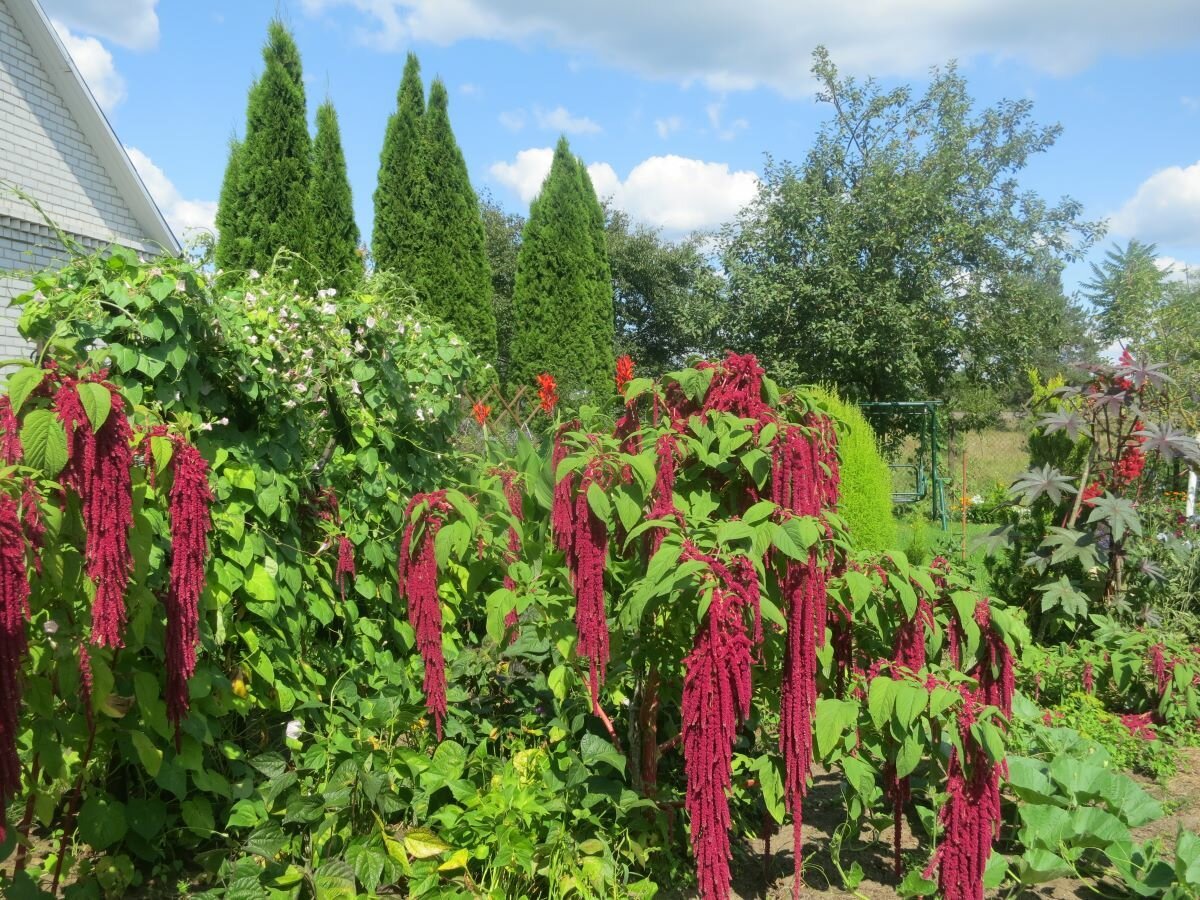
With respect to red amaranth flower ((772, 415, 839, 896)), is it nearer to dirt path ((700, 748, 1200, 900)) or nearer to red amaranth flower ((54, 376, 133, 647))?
dirt path ((700, 748, 1200, 900))

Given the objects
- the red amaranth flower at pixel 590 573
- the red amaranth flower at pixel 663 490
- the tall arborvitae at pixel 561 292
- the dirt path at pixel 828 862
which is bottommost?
the dirt path at pixel 828 862

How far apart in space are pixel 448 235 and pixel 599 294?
3.12 m

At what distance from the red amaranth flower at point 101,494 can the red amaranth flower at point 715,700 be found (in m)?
1.10

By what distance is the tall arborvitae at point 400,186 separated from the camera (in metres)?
12.5

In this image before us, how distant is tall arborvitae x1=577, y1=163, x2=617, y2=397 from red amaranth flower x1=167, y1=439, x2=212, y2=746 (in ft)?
41.8

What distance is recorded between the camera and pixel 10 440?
5.11 ft

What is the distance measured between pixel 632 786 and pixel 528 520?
89 centimetres

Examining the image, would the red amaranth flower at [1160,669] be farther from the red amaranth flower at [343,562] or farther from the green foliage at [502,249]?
the green foliage at [502,249]

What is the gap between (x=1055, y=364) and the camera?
24.2 meters

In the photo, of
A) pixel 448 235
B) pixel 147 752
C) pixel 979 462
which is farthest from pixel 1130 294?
pixel 147 752

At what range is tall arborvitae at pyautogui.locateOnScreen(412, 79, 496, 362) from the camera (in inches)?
491

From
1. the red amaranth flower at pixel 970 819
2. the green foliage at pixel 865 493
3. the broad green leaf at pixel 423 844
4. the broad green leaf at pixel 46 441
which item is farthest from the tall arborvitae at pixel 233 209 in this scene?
the red amaranth flower at pixel 970 819

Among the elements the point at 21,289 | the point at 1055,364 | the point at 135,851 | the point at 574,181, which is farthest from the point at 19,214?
the point at 1055,364

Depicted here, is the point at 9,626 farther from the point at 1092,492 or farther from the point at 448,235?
the point at 448,235
